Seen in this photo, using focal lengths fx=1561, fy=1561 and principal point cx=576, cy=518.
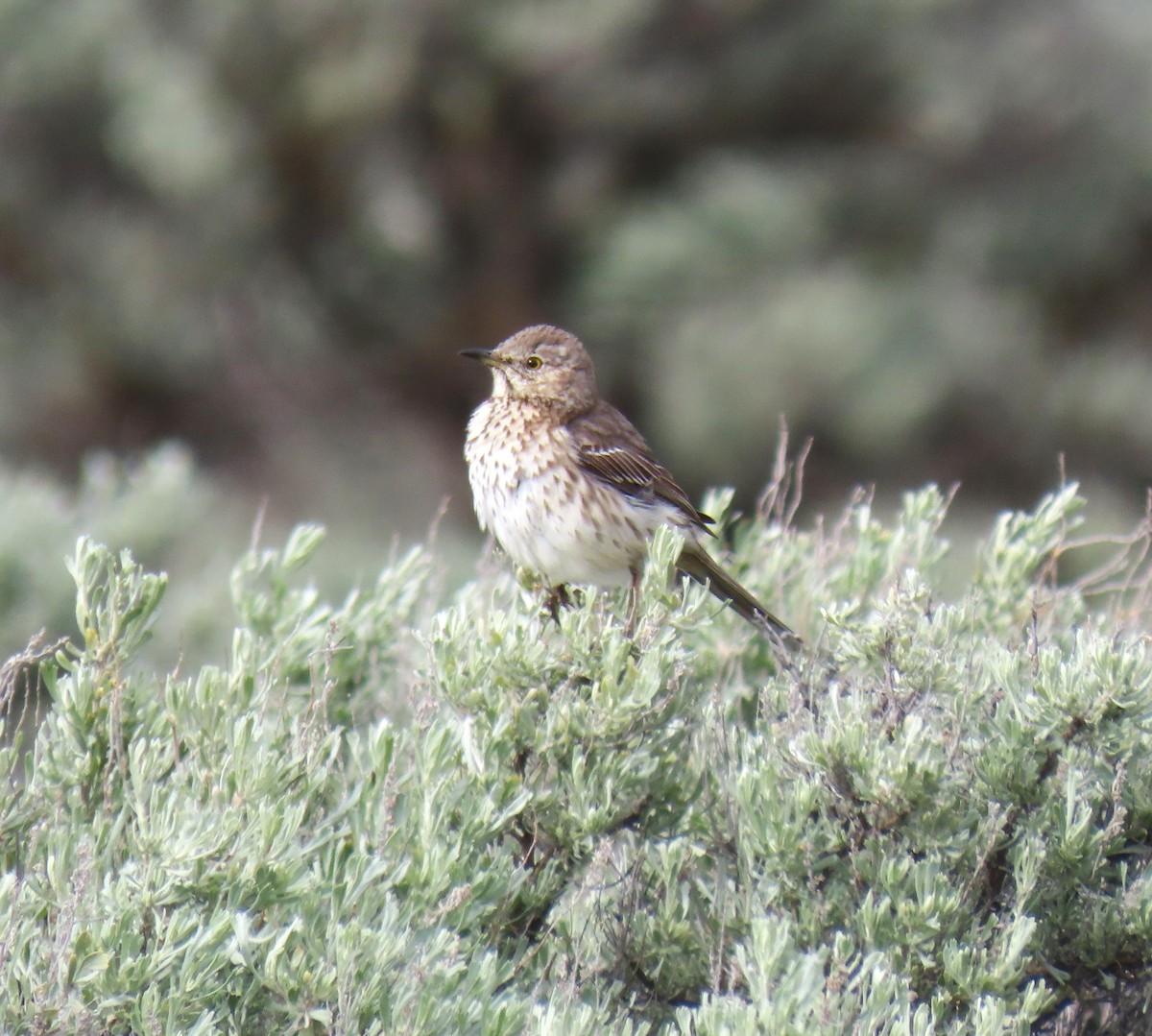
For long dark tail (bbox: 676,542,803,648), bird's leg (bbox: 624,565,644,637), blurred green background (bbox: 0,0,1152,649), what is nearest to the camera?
bird's leg (bbox: 624,565,644,637)

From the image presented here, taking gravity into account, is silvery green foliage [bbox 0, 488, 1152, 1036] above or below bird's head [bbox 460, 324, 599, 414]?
below

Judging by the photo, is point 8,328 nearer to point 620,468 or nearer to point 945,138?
point 945,138

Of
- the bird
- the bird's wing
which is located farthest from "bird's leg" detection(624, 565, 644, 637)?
the bird's wing

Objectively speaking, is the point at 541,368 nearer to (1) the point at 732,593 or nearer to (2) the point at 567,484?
(2) the point at 567,484

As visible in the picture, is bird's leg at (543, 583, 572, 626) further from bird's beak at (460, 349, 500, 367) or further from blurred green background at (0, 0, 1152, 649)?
blurred green background at (0, 0, 1152, 649)

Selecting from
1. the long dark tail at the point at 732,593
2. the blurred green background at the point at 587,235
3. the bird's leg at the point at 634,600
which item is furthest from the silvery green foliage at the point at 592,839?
the blurred green background at the point at 587,235

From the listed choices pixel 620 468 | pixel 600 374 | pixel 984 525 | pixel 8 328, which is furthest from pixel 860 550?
pixel 8 328

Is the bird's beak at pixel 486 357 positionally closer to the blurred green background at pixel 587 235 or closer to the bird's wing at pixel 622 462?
the bird's wing at pixel 622 462
